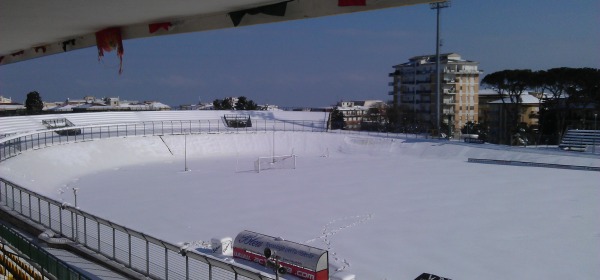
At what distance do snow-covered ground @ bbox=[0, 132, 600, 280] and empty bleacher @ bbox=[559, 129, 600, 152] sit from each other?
10.8 ft

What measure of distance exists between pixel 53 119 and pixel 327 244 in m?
30.8

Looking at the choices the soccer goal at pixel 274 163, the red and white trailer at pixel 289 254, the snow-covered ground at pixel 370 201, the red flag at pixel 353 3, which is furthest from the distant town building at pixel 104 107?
the red flag at pixel 353 3

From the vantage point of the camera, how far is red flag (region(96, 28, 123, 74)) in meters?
6.48

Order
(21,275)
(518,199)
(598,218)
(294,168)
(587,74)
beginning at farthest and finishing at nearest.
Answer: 1. (587,74)
2. (294,168)
3. (518,199)
4. (598,218)
5. (21,275)

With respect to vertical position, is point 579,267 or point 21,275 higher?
Result: point 21,275

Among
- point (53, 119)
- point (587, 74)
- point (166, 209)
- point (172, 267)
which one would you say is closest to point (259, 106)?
point (53, 119)

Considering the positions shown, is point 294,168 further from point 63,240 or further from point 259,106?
point 259,106

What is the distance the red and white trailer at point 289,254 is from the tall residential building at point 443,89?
5729cm

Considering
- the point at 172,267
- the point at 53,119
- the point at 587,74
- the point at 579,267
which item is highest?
the point at 587,74

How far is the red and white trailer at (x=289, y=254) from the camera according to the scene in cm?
955

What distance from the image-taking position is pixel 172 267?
8.35 m

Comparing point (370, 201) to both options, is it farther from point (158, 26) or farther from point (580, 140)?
point (580, 140)

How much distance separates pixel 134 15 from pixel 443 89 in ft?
222

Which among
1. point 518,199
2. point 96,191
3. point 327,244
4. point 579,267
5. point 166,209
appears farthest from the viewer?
point 96,191
